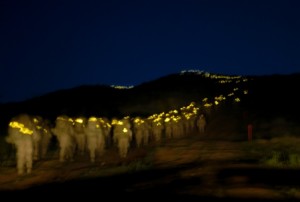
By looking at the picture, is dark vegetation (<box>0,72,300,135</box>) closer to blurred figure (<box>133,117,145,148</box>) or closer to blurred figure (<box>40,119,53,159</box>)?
blurred figure (<box>133,117,145,148</box>)

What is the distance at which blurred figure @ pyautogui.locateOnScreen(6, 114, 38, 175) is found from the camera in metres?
24.6

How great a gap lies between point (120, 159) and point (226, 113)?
44941 mm

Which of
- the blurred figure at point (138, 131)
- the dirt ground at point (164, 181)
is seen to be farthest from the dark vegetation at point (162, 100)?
the dirt ground at point (164, 181)

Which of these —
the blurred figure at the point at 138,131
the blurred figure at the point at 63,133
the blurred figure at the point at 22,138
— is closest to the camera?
the blurred figure at the point at 22,138

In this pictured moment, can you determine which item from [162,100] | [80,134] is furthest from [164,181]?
[162,100]

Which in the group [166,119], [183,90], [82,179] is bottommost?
[82,179]

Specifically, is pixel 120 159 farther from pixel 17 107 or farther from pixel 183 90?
pixel 183 90

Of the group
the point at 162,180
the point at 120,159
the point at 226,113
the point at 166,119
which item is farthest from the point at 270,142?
the point at 226,113

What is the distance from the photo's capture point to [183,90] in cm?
10938

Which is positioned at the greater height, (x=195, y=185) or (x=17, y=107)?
(x=17, y=107)

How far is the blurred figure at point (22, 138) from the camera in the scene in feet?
80.6

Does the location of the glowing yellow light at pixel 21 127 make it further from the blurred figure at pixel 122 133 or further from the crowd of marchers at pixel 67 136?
the blurred figure at pixel 122 133

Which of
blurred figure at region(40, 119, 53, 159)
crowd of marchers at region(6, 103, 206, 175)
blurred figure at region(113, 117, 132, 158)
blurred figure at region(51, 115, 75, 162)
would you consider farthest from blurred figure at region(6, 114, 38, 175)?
blurred figure at region(40, 119, 53, 159)

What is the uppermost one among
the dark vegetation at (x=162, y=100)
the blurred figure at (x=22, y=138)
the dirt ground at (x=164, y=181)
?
the dark vegetation at (x=162, y=100)
